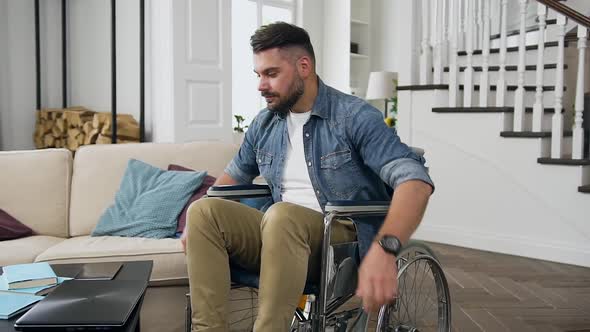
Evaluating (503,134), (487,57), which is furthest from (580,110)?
(487,57)

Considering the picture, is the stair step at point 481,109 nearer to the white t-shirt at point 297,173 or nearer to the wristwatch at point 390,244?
the white t-shirt at point 297,173

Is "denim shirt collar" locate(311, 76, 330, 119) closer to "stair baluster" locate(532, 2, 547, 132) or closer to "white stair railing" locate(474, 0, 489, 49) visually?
"stair baluster" locate(532, 2, 547, 132)

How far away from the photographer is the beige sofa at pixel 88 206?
2.18m

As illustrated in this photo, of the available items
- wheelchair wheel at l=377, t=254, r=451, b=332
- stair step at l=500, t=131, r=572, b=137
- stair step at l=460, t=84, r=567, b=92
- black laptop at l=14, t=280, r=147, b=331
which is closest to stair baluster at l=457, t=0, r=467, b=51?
stair step at l=460, t=84, r=567, b=92

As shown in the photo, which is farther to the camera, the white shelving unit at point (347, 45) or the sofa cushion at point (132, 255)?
the white shelving unit at point (347, 45)

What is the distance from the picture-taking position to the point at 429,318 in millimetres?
2641

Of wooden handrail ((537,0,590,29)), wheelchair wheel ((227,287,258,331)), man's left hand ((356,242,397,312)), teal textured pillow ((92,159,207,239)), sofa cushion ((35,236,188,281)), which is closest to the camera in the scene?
man's left hand ((356,242,397,312))

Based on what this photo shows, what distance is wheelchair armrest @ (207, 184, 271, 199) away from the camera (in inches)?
74.5

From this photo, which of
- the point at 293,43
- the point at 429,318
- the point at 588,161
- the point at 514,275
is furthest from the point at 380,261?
the point at 588,161

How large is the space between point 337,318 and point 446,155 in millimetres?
2842

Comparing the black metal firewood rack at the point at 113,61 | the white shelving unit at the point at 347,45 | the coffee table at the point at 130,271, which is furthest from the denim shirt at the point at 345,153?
the white shelving unit at the point at 347,45

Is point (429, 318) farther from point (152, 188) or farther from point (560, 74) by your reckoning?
point (560, 74)

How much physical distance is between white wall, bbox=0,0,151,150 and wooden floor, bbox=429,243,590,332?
3.02 m

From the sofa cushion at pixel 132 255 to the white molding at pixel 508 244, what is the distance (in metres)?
2.52
